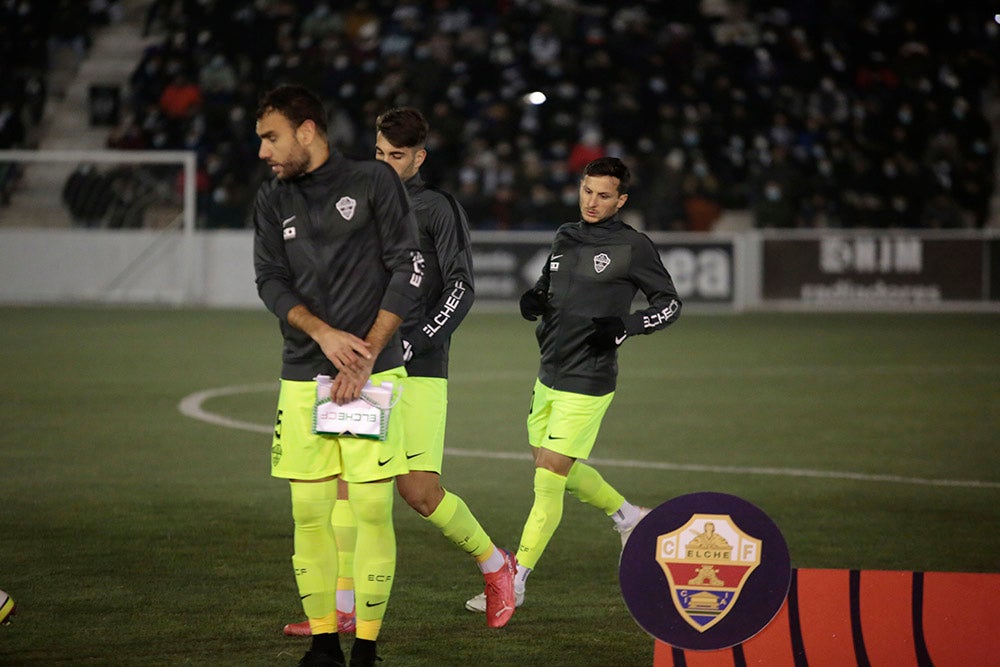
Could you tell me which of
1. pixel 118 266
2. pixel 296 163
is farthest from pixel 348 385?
pixel 118 266

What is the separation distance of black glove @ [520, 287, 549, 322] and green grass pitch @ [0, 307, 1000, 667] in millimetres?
1074

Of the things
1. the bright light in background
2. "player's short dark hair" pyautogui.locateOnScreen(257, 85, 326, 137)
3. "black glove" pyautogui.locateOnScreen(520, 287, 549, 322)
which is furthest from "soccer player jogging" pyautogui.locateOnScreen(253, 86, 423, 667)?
the bright light in background

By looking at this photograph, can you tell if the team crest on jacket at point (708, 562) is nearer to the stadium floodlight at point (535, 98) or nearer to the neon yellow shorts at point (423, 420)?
the neon yellow shorts at point (423, 420)

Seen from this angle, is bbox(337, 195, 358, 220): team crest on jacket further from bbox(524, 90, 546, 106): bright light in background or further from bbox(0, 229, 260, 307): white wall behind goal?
bbox(524, 90, 546, 106): bright light in background

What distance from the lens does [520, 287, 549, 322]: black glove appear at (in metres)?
5.55

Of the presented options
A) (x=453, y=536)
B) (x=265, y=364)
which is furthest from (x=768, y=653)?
(x=265, y=364)

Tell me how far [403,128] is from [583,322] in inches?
43.1

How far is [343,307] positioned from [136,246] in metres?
17.4

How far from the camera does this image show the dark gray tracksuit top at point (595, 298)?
5457 mm

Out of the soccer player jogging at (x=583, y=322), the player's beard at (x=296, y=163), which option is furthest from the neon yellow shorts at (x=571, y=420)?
the player's beard at (x=296, y=163)

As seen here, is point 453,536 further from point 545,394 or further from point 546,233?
point 546,233

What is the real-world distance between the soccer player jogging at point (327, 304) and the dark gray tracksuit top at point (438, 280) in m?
0.71

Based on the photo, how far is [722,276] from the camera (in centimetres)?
2050

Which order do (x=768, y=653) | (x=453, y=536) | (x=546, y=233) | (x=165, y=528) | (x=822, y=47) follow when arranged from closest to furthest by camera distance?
(x=768, y=653) → (x=453, y=536) → (x=165, y=528) → (x=546, y=233) → (x=822, y=47)
